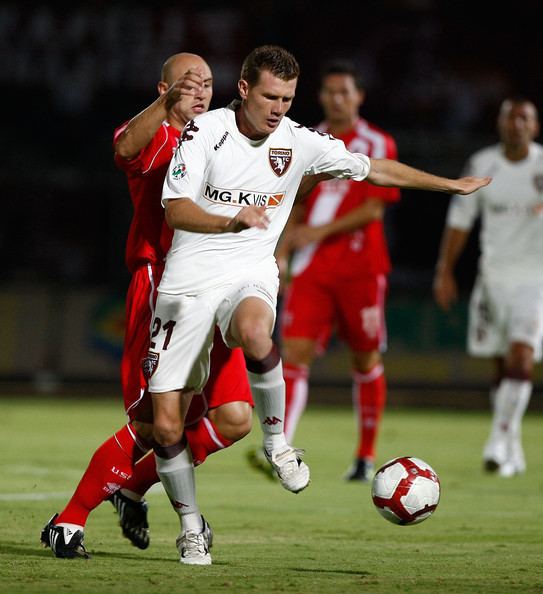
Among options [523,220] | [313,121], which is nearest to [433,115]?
[313,121]

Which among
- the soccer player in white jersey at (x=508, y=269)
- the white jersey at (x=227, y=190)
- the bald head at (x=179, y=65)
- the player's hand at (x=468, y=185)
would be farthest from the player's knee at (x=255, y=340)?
the soccer player in white jersey at (x=508, y=269)

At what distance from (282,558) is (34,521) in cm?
159

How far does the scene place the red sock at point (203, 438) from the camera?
5586mm

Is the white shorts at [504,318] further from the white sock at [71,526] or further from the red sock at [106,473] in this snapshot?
the white sock at [71,526]

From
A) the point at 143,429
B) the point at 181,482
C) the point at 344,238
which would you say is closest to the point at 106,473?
the point at 143,429

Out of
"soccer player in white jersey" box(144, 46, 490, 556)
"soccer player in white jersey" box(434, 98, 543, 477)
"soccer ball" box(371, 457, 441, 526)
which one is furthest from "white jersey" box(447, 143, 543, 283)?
"soccer player in white jersey" box(144, 46, 490, 556)

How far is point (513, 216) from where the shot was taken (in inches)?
389

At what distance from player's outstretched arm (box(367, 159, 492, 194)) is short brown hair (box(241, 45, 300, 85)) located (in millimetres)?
614

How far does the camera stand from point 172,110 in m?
5.72

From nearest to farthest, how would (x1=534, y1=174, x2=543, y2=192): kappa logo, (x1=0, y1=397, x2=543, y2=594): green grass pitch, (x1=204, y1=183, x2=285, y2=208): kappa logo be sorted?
(x1=0, y1=397, x2=543, y2=594): green grass pitch → (x1=204, y1=183, x2=285, y2=208): kappa logo → (x1=534, y1=174, x2=543, y2=192): kappa logo

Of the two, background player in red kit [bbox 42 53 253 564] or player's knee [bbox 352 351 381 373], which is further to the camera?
player's knee [bbox 352 351 381 373]

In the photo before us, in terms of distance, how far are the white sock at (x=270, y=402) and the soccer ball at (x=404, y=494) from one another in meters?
0.53

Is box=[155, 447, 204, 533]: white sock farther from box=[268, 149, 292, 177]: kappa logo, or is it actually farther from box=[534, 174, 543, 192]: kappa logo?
box=[534, 174, 543, 192]: kappa logo

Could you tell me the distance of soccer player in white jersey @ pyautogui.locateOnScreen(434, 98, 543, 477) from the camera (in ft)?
31.7
